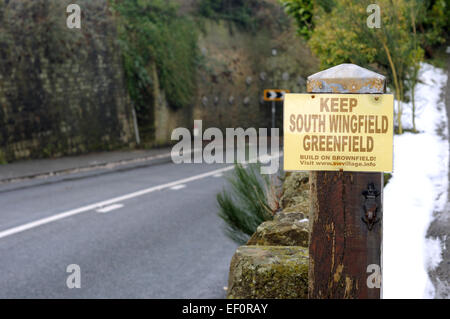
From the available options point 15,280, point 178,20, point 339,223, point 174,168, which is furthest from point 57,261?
point 178,20

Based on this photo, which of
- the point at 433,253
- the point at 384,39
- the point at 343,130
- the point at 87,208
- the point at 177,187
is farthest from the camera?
the point at 177,187

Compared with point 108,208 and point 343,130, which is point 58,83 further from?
point 343,130

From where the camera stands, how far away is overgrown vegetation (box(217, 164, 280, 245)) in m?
5.02

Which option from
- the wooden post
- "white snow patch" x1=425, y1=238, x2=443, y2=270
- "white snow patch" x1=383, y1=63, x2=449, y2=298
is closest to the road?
"white snow patch" x1=383, y1=63, x2=449, y2=298

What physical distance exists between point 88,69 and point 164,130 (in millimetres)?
4662

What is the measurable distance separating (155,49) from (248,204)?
18.0 metres

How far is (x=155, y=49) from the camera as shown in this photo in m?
22.2

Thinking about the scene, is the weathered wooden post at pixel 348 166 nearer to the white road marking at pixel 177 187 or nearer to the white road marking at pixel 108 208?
the white road marking at pixel 108 208

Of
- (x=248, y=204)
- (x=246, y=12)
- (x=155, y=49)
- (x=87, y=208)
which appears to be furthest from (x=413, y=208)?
(x=246, y=12)

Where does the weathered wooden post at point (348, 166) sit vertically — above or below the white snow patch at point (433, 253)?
above

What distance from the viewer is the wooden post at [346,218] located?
2.29m

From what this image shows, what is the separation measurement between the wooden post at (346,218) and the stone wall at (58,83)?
48.4ft

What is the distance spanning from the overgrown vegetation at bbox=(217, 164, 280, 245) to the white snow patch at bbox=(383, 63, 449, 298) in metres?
1.04

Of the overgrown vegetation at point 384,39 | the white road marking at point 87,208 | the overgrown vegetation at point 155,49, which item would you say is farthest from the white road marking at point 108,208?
the overgrown vegetation at point 155,49
